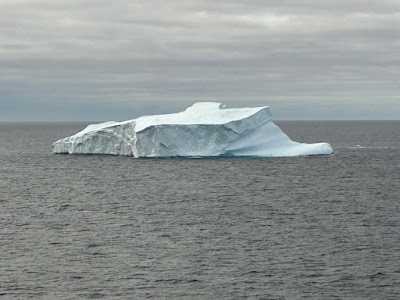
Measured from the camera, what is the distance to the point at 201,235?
82.6 ft

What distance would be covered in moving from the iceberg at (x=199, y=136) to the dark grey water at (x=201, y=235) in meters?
4.61

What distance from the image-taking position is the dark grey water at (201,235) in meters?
18.5

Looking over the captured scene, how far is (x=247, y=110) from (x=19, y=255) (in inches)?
1320

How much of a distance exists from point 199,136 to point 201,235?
89.4 feet

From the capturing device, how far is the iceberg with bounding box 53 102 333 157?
5066cm

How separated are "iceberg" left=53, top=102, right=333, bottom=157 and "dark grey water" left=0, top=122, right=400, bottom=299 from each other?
4608 millimetres

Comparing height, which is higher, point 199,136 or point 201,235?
point 199,136

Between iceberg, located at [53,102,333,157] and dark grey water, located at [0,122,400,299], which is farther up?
iceberg, located at [53,102,333,157]

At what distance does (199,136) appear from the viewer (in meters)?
52.1

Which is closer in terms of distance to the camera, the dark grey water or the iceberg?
the dark grey water

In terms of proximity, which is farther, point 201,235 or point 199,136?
point 199,136

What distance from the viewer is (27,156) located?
69188 mm

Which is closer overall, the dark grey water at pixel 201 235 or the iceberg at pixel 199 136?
the dark grey water at pixel 201 235

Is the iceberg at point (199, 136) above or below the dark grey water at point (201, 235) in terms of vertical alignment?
above
